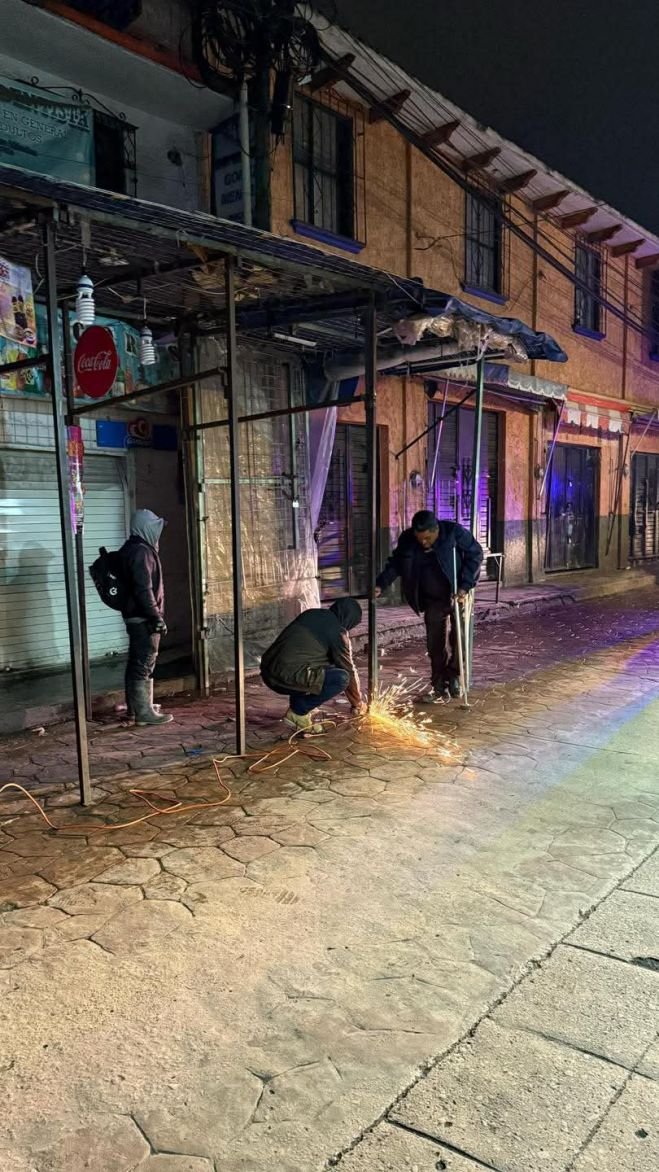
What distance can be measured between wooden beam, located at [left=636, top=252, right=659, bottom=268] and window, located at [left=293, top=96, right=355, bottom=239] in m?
11.5

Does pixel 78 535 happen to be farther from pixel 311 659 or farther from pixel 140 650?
pixel 311 659

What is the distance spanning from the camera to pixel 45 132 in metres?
7.47

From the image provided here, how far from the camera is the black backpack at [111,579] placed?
6.45 metres

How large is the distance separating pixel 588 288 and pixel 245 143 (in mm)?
10995

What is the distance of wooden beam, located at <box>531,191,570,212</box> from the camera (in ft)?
49.5

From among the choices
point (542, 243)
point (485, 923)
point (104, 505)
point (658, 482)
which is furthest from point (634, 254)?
point (485, 923)

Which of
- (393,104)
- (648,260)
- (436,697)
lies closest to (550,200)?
(393,104)

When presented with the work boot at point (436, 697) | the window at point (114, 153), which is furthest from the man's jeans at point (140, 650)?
the window at point (114, 153)

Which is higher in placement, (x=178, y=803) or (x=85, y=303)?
(x=85, y=303)

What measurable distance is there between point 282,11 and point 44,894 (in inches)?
365

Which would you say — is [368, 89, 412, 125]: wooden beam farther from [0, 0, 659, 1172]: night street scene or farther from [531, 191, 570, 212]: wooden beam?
[531, 191, 570, 212]: wooden beam

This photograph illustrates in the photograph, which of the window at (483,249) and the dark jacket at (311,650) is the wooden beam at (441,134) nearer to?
the window at (483,249)

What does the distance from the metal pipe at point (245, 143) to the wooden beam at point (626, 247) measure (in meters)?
12.7

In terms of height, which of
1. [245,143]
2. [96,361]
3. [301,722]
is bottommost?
[301,722]
